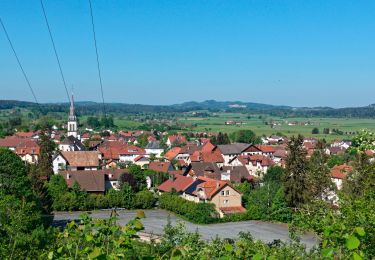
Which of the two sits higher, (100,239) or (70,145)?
(100,239)

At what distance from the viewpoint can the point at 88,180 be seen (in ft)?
124

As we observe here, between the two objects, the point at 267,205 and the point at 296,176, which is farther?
the point at 267,205

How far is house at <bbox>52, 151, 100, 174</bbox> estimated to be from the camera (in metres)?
47.1

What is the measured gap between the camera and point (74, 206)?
34.2 metres

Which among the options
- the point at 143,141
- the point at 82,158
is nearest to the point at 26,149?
the point at 82,158

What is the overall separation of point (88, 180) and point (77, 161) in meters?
10.7

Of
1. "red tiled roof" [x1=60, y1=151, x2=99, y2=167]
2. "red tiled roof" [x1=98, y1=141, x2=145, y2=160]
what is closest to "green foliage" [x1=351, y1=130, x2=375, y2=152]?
"red tiled roof" [x1=60, y1=151, x2=99, y2=167]

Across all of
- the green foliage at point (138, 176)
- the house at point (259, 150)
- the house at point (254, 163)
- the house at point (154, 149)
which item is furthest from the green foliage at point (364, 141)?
the house at point (154, 149)

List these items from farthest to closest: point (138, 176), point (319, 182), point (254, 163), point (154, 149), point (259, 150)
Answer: point (154, 149)
point (259, 150)
point (254, 163)
point (138, 176)
point (319, 182)

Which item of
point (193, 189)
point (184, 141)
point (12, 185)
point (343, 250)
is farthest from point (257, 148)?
point (343, 250)

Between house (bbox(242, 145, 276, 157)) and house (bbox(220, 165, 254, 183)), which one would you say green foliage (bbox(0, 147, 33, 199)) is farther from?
house (bbox(242, 145, 276, 157))

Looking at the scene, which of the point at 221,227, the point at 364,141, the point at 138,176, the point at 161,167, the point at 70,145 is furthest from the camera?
the point at 70,145

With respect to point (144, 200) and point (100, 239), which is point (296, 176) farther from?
point (100, 239)

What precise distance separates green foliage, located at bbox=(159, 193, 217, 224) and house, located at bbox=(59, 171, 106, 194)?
6283 mm
